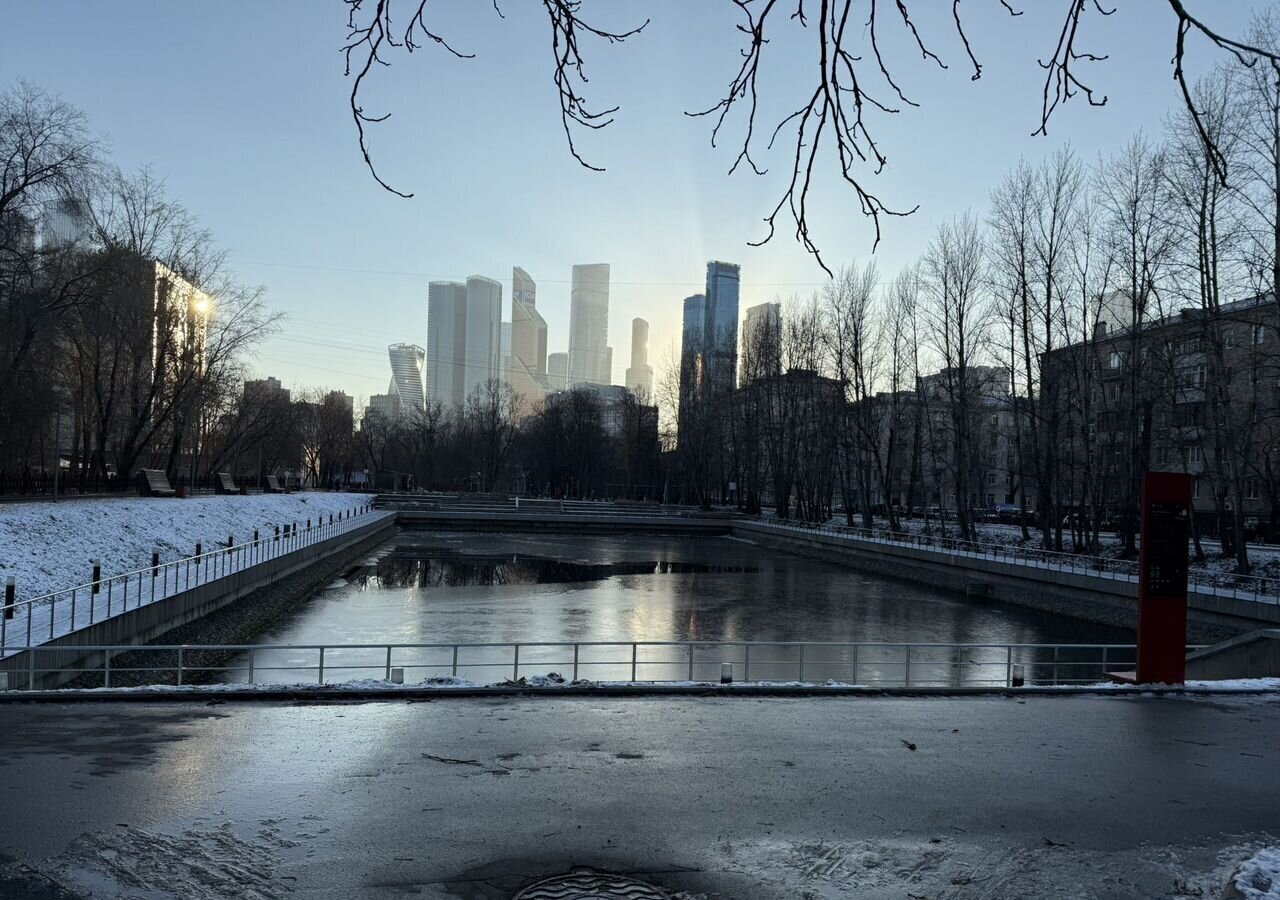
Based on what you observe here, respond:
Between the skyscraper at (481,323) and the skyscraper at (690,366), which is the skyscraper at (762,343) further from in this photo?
the skyscraper at (481,323)

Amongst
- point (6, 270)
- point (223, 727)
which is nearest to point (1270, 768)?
point (223, 727)

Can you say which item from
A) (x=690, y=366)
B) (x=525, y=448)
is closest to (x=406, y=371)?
(x=525, y=448)

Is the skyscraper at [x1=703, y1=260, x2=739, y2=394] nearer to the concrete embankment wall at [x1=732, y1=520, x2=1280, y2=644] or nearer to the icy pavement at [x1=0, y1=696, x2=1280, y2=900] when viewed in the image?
the concrete embankment wall at [x1=732, y1=520, x2=1280, y2=644]

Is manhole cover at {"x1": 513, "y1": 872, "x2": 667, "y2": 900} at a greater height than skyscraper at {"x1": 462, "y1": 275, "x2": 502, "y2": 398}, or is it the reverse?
skyscraper at {"x1": 462, "y1": 275, "x2": 502, "y2": 398}

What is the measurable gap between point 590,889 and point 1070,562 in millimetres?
33898

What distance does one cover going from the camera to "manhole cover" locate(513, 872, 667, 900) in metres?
4.84

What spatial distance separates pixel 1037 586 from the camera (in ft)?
111

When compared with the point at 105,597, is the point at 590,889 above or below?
above

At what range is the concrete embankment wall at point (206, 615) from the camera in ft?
42.1

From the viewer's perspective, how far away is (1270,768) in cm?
796

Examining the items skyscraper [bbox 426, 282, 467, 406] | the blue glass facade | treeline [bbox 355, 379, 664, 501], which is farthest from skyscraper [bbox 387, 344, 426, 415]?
the blue glass facade

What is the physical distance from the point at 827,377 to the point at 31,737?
6010 centimetres

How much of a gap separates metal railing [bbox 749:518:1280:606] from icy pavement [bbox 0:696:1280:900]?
1816 cm

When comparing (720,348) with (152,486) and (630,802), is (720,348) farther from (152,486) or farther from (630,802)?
(630,802)
